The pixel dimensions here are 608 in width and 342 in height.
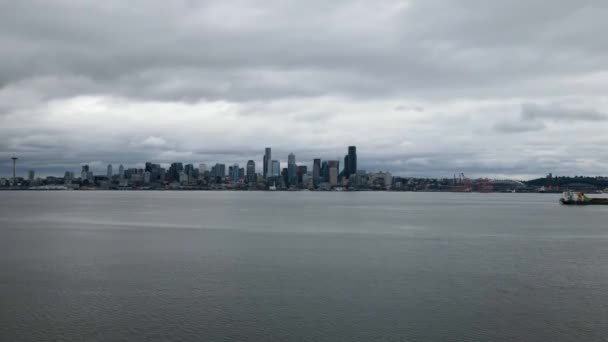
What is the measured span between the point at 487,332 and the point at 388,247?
2963 cm

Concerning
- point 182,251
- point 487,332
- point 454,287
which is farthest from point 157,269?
point 487,332

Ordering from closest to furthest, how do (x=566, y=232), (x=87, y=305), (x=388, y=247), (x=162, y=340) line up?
(x=162, y=340) → (x=87, y=305) → (x=388, y=247) → (x=566, y=232)

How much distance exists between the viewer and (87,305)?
2820cm

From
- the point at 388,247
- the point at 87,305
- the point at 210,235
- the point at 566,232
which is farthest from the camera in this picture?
the point at 566,232

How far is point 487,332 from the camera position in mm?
24000

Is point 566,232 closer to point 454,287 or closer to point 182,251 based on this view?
point 454,287

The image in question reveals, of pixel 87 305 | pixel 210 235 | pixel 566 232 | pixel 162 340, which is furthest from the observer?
pixel 566 232

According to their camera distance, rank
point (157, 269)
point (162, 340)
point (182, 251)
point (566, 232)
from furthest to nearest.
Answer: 1. point (566, 232)
2. point (182, 251)
3. point (157, 269)
4. point (162, 340)

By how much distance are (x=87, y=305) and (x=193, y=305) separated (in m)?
6.04

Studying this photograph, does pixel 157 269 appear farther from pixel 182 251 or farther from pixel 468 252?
pixel 468 252

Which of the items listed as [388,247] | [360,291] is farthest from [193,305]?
[388,247]

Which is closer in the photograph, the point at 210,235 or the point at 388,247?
the point at 388,247

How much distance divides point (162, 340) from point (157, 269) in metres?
17.2

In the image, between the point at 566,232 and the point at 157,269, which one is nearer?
the point at 157,269
